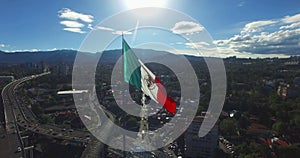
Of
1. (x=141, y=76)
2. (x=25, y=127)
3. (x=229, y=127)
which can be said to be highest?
(x=141, y=76)

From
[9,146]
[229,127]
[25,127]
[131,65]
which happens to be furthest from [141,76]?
[25,127]

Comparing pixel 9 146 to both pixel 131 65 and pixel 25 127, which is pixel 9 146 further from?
pixel 131 65

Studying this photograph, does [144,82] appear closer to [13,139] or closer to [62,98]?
[13,139]

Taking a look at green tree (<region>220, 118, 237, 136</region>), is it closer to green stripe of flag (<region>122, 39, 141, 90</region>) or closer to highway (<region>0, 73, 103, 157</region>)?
highway (<region>0, 73, 103, 157</region>)

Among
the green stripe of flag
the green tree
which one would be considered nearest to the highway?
the green stripe of flag

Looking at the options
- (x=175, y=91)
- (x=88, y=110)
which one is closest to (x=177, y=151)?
(x=88, y=110)

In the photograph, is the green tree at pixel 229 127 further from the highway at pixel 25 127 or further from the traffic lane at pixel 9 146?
the traffic lane at pixel 9 146

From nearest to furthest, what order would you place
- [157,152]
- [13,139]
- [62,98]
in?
1. [13,139]
2. [157,152]
3. [62,98]

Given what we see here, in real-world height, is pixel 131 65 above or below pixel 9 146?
above
